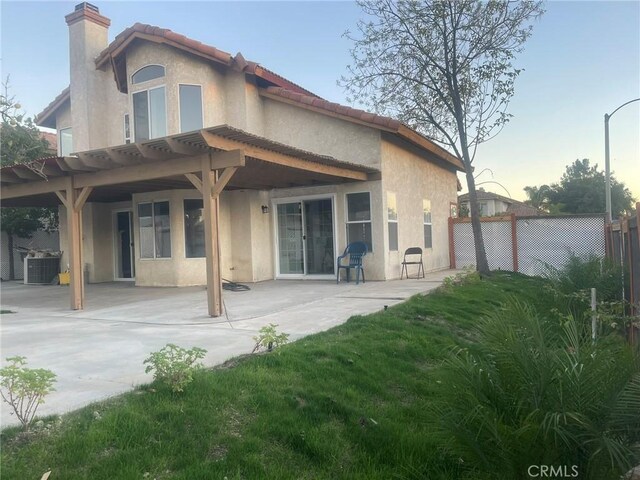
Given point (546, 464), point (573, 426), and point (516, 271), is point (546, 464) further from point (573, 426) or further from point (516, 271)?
point (516, 271)

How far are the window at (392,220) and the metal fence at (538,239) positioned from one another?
15.0ft

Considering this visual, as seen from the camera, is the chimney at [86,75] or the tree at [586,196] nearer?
the chimney at [86,75]

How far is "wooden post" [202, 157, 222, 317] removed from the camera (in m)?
8.03

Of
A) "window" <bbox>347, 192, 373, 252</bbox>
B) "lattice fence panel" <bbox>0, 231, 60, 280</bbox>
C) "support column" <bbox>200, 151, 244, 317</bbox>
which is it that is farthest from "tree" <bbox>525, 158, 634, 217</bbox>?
"support column" <bbox>200, 151, 244, 317</bbox>

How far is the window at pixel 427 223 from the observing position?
53.5ft

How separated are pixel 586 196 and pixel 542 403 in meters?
55.4

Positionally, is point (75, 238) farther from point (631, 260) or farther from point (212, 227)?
point (631, 260)

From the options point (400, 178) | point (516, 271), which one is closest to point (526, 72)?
point (400, 178)

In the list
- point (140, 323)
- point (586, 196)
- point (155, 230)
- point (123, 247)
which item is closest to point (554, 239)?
point (155, 230)

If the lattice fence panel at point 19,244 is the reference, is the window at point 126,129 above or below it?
above

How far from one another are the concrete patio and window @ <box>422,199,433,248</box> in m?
4.22

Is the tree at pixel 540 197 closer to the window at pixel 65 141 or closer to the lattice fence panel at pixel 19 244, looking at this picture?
the lattice fence panel at pixel 19 244

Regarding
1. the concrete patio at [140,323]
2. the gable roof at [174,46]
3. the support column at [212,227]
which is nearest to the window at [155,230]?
the concrete patio at [140,323]

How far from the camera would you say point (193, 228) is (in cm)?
1326
